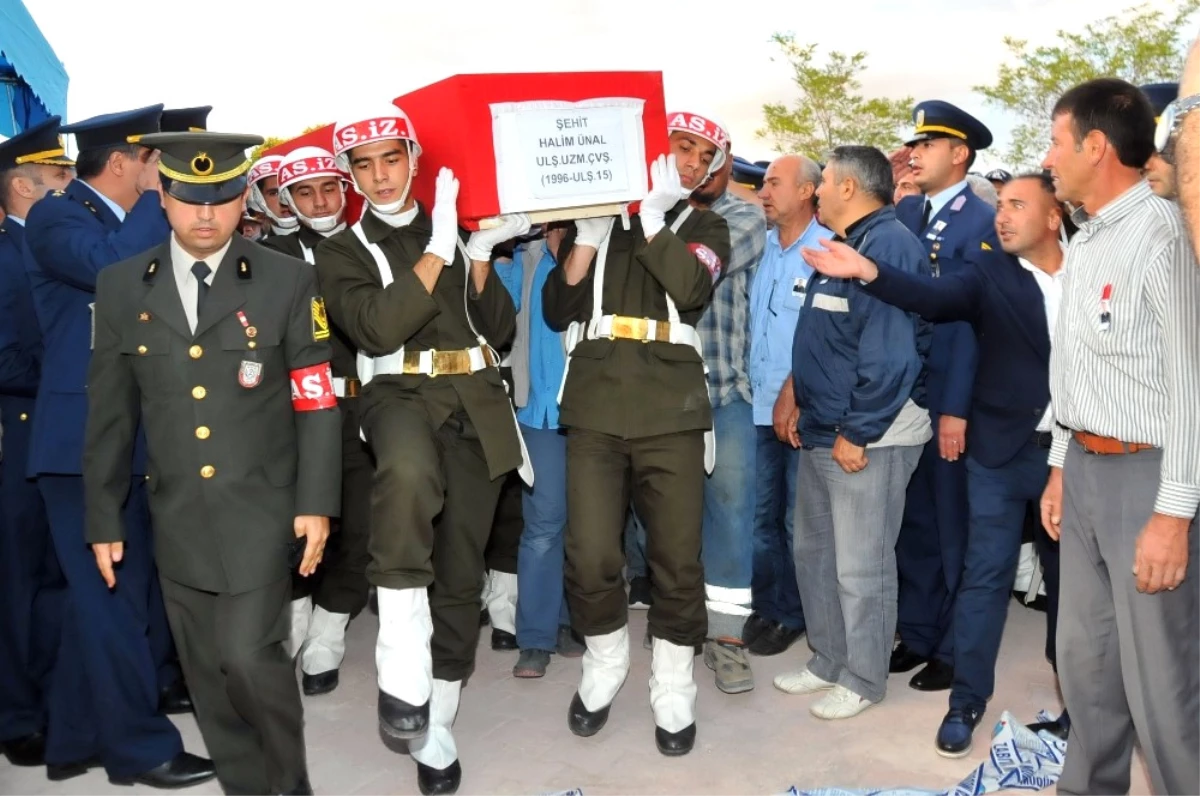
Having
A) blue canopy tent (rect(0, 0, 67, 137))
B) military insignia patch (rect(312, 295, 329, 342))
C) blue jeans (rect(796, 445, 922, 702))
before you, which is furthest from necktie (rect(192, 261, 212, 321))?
blue canopy tent (rect(0, 0, 67, 137))

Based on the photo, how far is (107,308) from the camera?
3.57 meters

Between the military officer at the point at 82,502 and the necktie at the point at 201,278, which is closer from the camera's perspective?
the necktie at the point at 201,278

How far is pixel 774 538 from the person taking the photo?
568 centimetres

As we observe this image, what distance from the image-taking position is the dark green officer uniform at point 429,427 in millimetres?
3881

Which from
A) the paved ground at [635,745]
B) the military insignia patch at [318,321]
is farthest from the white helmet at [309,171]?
the paved ground at [635,745]

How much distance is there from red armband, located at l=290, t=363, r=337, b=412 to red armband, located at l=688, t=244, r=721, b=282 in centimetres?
156

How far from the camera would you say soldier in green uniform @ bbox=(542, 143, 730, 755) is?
4301 mm

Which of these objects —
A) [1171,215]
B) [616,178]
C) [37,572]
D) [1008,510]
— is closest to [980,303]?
[1008,510]

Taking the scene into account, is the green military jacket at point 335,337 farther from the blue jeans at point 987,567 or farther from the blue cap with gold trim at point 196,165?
the blue jeans at point 987,567

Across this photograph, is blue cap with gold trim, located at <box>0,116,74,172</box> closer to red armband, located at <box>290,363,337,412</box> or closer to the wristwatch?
red armband, located at <box>290,363,337,412</box>

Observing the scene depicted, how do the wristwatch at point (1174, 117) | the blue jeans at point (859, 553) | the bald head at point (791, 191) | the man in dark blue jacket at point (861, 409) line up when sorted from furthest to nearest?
the bald head at point (791, 191) → the blue jeans at point (859, 553) → the man in dark blue jacket at point (861, 409) → the wristwatch at point (1174, 117)

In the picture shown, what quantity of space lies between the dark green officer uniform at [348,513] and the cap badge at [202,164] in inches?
60.1

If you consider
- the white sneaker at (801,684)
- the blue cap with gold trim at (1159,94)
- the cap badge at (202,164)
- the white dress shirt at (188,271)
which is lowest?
the white sneaker at (801,684)

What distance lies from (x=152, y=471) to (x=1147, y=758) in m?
3.25
